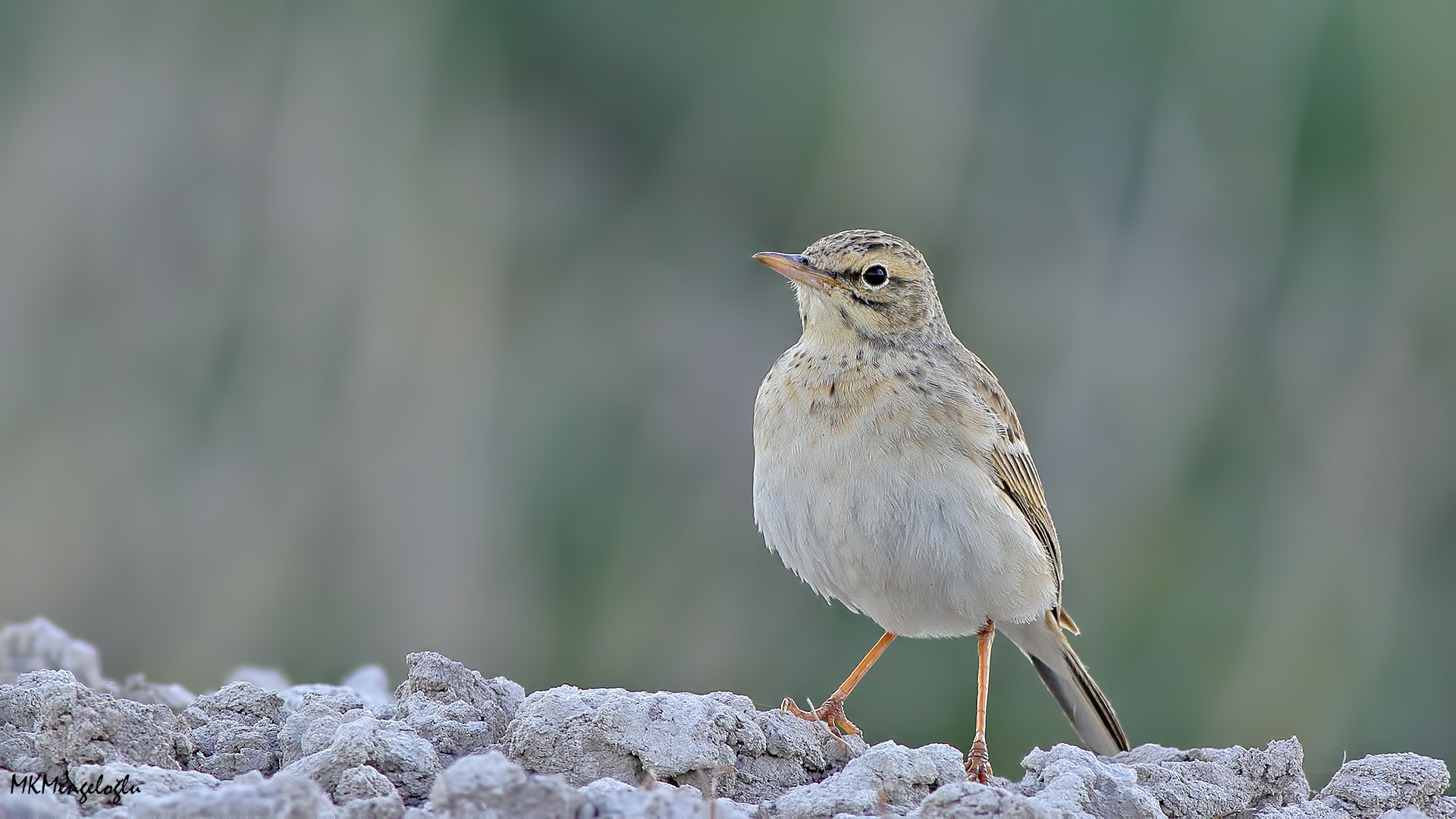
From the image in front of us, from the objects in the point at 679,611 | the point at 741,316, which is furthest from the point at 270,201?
the point at 679,611

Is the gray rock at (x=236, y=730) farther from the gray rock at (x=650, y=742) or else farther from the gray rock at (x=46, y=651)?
the gray rock at (x=46, y=651)

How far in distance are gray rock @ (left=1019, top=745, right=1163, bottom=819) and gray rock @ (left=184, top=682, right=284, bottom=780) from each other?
7.17ft

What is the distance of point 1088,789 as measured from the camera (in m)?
4.18

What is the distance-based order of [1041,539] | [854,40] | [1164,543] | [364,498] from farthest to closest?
[854,40], [364,498], [1164,543], [1041,539]

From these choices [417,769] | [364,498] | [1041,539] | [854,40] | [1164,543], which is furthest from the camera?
[854,40]

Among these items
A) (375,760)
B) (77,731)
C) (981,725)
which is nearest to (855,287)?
(981,725)

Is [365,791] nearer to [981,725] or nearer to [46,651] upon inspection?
[981,725]

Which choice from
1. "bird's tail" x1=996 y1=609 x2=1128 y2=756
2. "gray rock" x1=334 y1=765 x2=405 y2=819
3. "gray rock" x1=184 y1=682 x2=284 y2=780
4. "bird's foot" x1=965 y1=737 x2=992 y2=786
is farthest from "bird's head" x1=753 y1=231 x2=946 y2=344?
"gray rock" x1=334 y1=765 x2=405 y2=819

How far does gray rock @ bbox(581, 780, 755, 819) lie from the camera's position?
3.39 meters

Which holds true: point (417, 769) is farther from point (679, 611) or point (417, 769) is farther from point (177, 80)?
point (177, 80)

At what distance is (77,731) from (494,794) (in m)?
1.21

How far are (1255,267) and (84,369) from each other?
9.50 m

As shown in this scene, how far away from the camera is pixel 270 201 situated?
41.4 feet

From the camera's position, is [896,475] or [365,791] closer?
[365,791]
